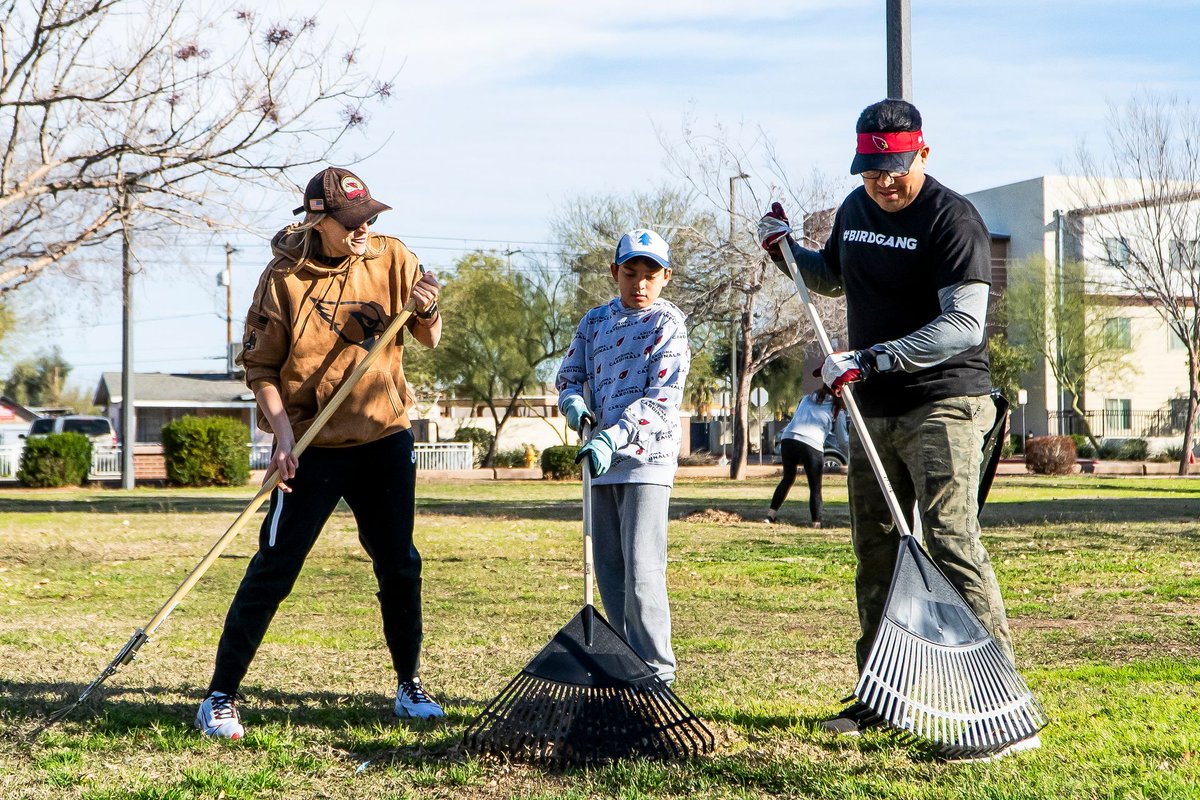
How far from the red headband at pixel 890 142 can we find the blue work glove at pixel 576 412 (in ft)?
4.13

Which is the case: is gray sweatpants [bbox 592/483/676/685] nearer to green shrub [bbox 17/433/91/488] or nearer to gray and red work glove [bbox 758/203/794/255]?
gray and red work glove [bbox 758/203/794/255]

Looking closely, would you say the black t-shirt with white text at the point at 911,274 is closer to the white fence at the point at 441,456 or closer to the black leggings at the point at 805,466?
the black leggings at the point at 805,466

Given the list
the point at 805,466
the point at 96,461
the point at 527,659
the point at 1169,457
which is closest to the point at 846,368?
the point at 527,659

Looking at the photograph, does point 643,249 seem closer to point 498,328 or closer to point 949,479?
point 949,479

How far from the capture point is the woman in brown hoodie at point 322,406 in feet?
13.6

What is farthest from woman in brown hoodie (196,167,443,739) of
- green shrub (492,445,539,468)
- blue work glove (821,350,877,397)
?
green shrub (492,445,539,468)

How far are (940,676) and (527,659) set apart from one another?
98.1 inches

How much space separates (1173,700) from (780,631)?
7.83 ft

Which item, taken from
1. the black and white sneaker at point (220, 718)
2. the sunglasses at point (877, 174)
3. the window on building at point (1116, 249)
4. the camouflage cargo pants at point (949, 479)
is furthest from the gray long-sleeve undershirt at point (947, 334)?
the window on building at point (1116, 249)

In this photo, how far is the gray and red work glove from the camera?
173 inches

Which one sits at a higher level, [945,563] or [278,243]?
[278,243]

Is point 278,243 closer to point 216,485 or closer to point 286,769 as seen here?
point 286,769

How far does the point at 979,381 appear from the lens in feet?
13.3

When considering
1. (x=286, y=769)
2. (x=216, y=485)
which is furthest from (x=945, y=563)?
(x=216, y=485)
